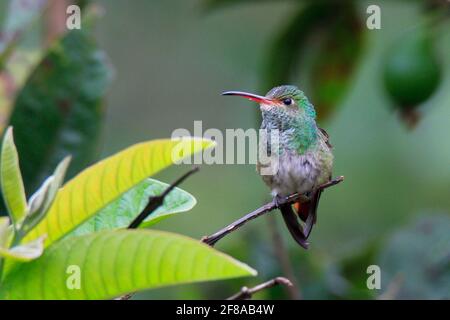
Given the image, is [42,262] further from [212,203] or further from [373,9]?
[212,203]

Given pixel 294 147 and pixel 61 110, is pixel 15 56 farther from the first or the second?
pixel 294 147

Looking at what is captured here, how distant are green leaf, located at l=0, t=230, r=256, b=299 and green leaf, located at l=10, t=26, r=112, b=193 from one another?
959 mm

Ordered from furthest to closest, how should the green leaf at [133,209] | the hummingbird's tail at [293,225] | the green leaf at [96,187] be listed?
the hummingbird's tail at [293,225] < the green leaf at [133,209] < the green leaf at [96,187]

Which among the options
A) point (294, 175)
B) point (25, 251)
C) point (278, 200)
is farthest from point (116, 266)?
point (294, 175)

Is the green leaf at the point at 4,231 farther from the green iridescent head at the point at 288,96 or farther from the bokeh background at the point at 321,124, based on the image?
the green iridescent head at the point at 288,96

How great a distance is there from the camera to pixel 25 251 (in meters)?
1.21

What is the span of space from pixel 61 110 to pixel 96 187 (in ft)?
3.31

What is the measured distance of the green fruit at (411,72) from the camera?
2688 millimetres

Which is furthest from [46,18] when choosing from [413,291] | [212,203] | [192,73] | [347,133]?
[192,73]

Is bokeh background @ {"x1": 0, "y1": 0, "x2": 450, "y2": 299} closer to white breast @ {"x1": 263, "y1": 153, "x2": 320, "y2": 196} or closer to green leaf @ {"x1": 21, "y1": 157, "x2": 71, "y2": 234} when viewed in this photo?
white breast @ {"x1": 263, "y1": 153, "x2": 320, "y2": 196}

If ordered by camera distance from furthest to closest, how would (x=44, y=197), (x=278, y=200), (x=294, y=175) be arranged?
(x=294, y=175) < (x=278, y=200) < (x=44, y=197)

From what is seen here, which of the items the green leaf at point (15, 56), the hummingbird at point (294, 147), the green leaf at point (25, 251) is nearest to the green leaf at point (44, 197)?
the green leaf at point (25, 251)

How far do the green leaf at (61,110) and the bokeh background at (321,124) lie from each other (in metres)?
0.12

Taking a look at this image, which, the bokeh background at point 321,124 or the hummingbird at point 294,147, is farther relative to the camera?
the bokeh background at point 321,124
